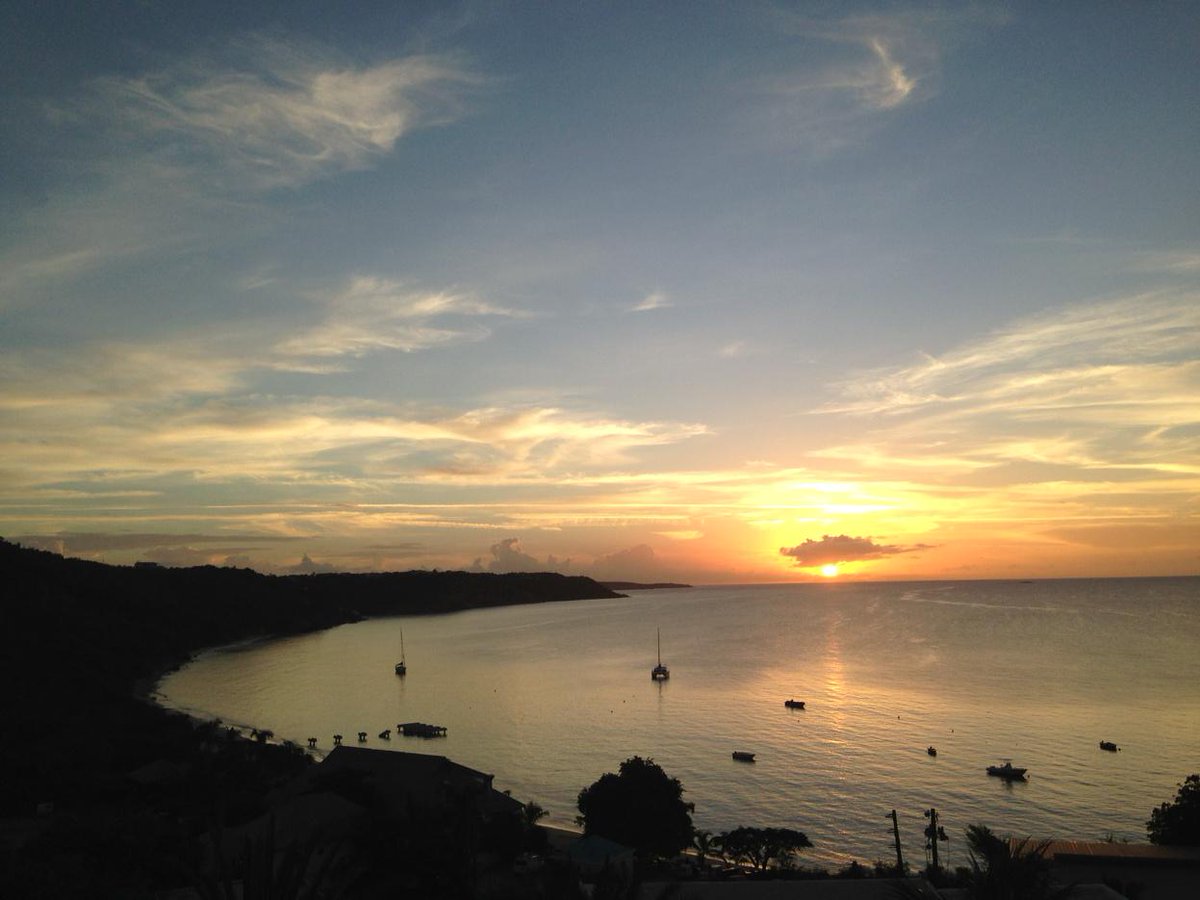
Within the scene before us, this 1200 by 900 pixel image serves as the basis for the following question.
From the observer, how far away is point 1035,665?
106438mm

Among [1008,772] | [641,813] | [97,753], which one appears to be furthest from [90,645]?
[1008,772]

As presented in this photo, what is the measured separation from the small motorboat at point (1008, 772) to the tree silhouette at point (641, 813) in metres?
30.0

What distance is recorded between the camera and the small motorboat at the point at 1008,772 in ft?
178

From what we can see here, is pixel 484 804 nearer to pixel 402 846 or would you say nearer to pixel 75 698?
pixel 402 846

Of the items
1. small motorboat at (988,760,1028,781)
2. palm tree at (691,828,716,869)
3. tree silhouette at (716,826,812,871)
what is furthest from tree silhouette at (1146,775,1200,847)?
small motorboat at (988,760,1028,781)

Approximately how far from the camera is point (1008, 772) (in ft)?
179

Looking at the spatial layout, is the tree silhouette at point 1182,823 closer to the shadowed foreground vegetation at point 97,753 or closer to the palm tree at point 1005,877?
the palm tree at point 1005,877

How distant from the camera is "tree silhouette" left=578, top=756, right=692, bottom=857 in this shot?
34000mm

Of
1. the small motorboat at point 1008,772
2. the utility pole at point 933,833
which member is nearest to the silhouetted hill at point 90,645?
the utility pole at point 933,833

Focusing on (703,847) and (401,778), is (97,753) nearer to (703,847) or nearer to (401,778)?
(401,778)

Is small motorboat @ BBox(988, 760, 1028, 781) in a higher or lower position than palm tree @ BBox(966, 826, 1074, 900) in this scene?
lower

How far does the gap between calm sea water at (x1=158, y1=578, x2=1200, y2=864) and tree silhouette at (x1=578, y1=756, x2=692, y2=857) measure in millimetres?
11437

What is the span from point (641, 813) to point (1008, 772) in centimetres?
3304

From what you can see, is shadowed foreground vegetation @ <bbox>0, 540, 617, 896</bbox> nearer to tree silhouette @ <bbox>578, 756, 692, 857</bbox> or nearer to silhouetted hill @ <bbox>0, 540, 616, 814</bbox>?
silhouetted hill @ <bbox>0, 540, 616, 814</bbox>
